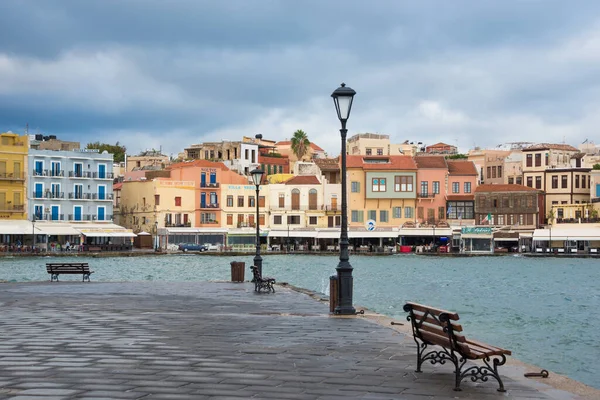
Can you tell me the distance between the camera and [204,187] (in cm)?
8644

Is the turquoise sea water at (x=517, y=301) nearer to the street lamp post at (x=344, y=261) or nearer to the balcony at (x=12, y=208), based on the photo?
the street lamp post at (x=344, y=261)

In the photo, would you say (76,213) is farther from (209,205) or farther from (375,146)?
(375,146)

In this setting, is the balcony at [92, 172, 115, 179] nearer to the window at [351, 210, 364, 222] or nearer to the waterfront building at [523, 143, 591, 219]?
the window at [351, 210, 364, 222]

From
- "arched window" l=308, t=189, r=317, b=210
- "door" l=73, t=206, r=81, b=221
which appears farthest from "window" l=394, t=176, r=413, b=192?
"door" l=73, t=206, r=81, b=221

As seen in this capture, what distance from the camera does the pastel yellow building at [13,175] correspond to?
2916 inches

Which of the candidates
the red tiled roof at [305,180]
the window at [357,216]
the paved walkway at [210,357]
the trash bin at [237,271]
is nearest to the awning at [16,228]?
the red tiled roof at [305,180]

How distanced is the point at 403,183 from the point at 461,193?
689 cm

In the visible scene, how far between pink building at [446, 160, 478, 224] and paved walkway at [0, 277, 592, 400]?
244ft

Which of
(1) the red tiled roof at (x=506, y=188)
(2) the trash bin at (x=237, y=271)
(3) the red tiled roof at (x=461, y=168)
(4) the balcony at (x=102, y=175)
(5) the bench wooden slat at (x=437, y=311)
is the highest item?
(3) the red tiled roof at (x=461, y=168)

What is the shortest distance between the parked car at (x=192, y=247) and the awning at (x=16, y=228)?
16.4 m

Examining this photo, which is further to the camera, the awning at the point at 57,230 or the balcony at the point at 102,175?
the balcony at the point at 102,175

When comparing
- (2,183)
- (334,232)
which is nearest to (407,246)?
(334,232)

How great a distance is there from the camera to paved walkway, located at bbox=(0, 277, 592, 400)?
7.57 m

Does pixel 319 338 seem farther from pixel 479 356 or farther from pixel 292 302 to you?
pixel 292 302
